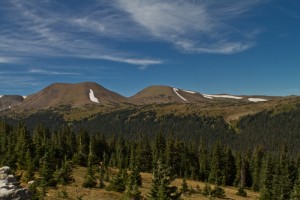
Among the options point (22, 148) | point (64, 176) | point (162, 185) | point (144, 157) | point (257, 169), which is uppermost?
point (162, 185)

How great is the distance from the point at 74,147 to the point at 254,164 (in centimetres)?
6587

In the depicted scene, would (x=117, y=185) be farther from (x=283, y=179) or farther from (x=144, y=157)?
(x=144, y=157)

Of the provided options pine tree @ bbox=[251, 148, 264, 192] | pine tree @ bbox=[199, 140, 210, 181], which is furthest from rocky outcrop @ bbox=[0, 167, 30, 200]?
pine tree @ bbox=[199, 140, 210, 181]

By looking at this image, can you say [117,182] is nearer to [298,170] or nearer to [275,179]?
[275,179]

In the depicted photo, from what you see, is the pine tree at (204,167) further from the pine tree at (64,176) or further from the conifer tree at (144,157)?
the pine tree at (64,176)

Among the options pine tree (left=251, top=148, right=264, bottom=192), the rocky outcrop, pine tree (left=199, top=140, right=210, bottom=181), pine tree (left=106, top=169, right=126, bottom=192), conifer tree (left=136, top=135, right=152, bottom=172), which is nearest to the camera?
the rocky outcrop

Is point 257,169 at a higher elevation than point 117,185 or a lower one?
lower

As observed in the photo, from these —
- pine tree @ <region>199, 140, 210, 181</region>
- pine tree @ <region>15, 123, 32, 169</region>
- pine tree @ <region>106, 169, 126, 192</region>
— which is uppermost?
pine tree @ <region>15, 123, 32, 169</region>

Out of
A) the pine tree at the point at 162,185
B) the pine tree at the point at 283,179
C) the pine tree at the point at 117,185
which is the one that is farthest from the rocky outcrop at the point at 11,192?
the pine tree at the point at 283,179

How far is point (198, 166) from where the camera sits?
130625 mm

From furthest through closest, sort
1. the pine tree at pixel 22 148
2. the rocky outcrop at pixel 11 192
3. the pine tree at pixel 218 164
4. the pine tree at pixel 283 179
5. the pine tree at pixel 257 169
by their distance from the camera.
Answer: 1. the pine tree at pixel 218 164
2. the pine tree at pixel 257 169
3. the pine tree at pixel 283 179
4. the pine tree at pixel 22 148
5. the rocky outcrop at pixel 11 192

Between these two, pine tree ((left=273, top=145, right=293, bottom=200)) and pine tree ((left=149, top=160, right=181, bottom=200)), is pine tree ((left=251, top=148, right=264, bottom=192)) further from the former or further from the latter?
pine tree ((left=149, top=160, right=181, bottom=200))

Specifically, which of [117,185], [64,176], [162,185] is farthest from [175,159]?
[162,185]

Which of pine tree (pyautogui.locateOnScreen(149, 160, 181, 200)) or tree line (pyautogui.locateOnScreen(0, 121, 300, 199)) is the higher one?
pine tree (pyautogui.locateOnScreen(149, 160, 181, 200))
